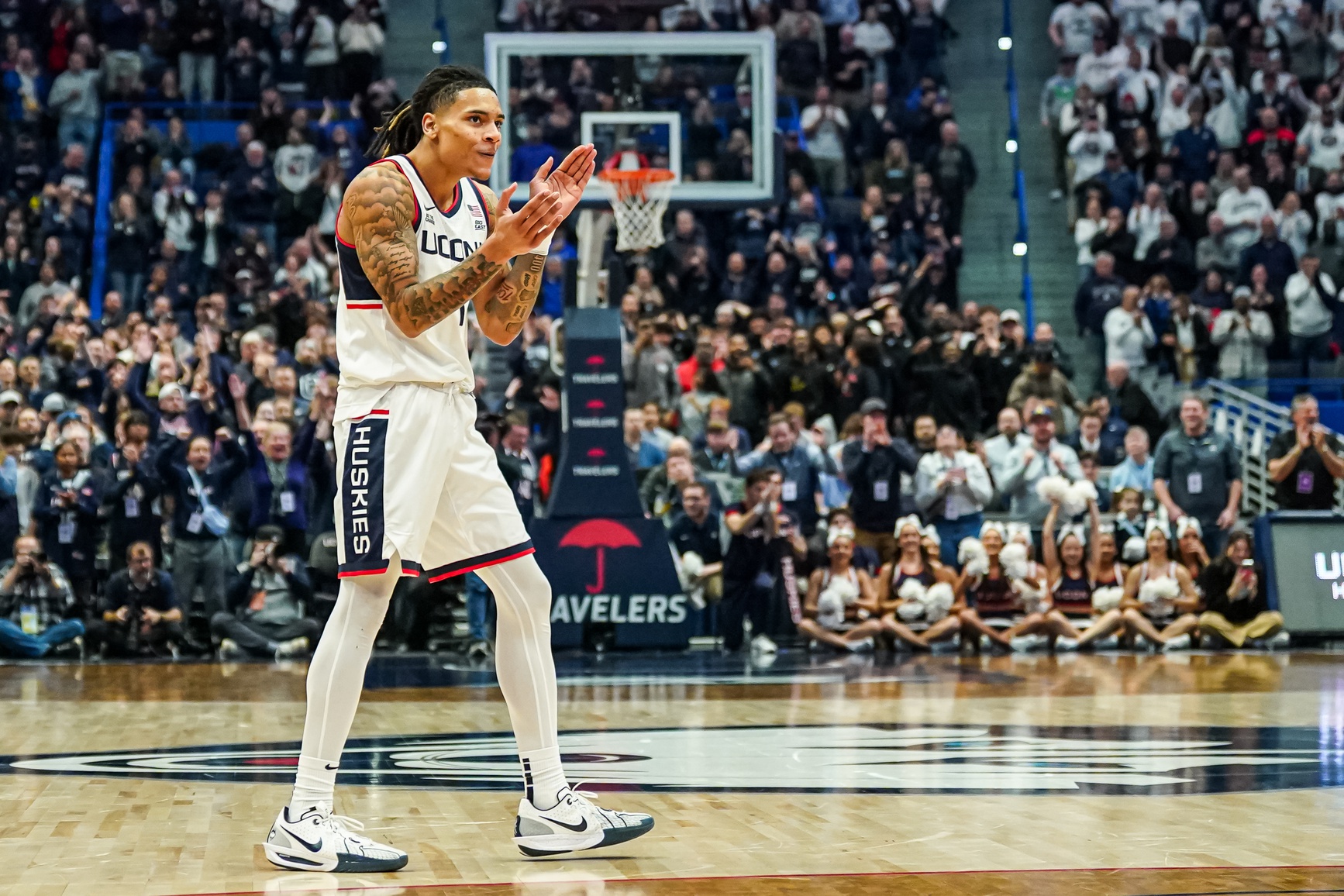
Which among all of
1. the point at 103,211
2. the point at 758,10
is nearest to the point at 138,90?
the point at 103,211

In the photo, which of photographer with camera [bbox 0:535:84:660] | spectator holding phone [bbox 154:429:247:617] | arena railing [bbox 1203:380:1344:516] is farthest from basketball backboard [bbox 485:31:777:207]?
arena railing [bbox 1203:380:1344:516]

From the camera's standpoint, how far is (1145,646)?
14000 millimetres

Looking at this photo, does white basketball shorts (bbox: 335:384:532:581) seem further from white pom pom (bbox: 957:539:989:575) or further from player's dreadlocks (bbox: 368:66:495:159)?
white pom pom (bbox: 957:539:989:575)

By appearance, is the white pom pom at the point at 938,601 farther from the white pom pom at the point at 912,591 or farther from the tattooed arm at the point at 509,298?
the tattooed arm at the point at 509,298

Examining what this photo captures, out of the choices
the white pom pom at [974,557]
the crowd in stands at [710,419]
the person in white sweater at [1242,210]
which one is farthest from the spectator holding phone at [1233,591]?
the person in white sweater at [1242,210]

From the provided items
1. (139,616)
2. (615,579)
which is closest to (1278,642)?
(615,579)

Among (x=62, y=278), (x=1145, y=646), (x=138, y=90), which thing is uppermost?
(x=138, y=90)

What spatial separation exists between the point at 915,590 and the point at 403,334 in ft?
31.3

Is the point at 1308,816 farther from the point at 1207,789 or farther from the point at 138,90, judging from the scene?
the point at 138,90

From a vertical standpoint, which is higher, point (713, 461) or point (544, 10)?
point (544, 10)

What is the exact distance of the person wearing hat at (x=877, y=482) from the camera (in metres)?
14.9

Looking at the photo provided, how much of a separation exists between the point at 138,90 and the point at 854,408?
430 inches

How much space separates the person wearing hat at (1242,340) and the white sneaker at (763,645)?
693 cm

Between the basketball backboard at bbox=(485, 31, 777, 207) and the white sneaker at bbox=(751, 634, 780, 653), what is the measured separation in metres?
3.66
